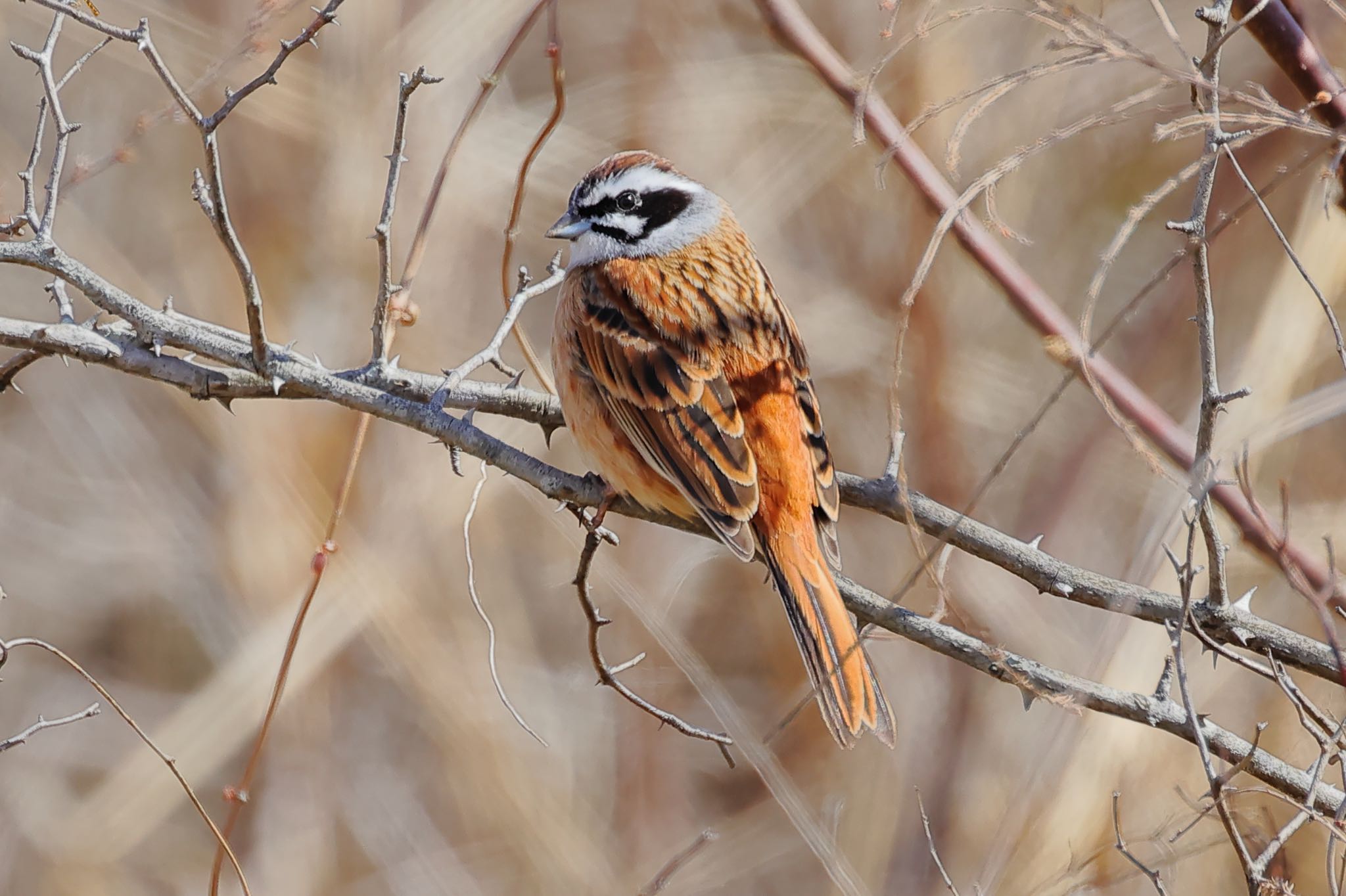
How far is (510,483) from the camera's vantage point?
6.16 m

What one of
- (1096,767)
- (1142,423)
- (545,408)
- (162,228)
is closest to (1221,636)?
(1142,423)

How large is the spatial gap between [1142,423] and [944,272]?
265cm

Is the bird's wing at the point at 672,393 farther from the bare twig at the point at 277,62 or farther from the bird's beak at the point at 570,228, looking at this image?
the bare twig at the point at 277,62

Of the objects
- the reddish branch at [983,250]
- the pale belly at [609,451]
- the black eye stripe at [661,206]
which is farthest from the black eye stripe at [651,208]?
the reddish branch at [983,250]

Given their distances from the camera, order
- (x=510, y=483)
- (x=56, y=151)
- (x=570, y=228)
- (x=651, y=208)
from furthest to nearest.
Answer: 1. (x=510, y=483)
2. (x=651, y=208)
3. (x=570, y=228)
4. (x=56, y=151)

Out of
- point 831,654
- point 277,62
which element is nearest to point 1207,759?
point 831,654

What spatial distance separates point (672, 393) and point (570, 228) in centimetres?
84

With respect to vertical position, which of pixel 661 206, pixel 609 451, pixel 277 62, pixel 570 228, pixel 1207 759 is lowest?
pixel 1207 759

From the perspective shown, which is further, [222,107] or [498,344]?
[498,344]

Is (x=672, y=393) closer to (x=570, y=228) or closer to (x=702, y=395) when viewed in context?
(x=702, y=395)

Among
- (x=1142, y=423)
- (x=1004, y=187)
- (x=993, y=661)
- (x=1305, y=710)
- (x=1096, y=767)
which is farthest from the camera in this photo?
(x=1004, y=187)

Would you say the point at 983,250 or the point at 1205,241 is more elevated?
the point at 983,250

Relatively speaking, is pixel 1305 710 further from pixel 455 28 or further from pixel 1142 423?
pixel 455 28

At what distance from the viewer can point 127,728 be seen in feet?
21.9
